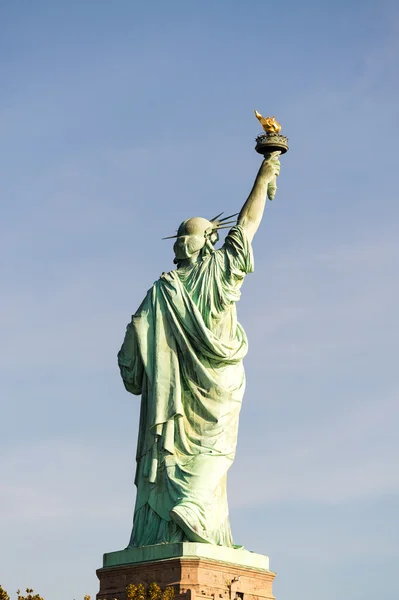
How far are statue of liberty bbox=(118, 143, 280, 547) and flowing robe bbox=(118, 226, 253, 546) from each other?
0.02m

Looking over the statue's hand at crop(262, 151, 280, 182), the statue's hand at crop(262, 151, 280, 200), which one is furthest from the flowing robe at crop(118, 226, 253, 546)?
the statue's hand at crop(262, 151, 280, 182)

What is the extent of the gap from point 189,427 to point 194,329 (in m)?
1.84

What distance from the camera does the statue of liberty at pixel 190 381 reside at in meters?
28.3

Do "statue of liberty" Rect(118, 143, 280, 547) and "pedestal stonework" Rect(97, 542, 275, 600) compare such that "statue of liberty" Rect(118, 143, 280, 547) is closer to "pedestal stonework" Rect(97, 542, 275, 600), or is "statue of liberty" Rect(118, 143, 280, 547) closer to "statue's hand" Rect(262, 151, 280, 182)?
"pedestal stonework" Rect(97, 542, 275, 600)

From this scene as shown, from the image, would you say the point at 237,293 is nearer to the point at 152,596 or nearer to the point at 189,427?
the point at 189,427

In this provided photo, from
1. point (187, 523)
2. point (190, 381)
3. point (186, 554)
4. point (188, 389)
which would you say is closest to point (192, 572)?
point (186, 554)

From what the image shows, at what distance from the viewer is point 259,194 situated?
30625mm

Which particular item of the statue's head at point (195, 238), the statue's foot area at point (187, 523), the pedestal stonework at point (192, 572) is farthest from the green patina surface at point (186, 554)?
the statue's head at point (195, 238)

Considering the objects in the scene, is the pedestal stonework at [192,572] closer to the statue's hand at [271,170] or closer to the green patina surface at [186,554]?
the green patina surface at [186,554]

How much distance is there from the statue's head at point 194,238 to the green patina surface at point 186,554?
5.87 meters

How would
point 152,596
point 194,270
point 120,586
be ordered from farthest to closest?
point 194,270 → point 120,586 → point 152,596

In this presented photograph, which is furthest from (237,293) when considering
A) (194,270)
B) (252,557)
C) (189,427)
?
(252,557)

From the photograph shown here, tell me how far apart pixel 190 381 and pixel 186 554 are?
11.5ft

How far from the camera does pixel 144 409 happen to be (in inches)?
1160
